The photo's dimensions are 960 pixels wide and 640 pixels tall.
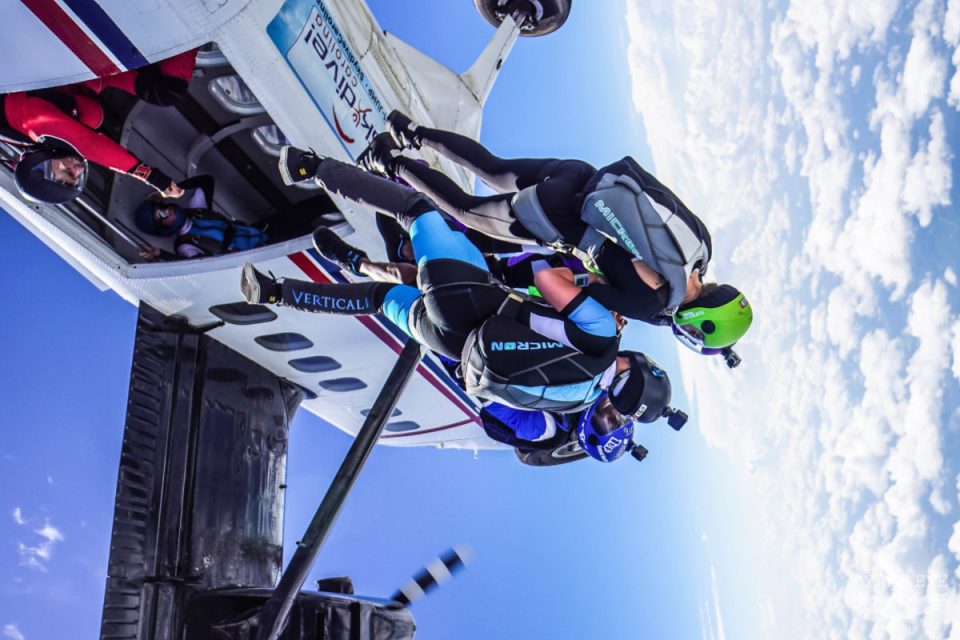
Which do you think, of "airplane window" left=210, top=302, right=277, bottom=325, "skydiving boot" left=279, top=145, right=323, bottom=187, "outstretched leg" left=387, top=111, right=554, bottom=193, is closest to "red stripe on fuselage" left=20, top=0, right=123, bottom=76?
"skydiving boot" left=279, top=145, right=323, bottom=187

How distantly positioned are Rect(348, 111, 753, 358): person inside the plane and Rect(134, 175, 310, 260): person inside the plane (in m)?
1.35

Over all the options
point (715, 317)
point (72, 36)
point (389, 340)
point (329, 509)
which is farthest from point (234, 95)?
point (715, 317)

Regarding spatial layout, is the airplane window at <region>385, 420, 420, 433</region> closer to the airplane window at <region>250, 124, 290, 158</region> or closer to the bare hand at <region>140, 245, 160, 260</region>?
the airplane window at <region>250, 124, 290, 158</region>

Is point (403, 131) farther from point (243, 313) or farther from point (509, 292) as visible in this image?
point (243, 313)

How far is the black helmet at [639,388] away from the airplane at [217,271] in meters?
1.32

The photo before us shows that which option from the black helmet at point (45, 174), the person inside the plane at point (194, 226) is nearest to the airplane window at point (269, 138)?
the person inside the plane at point (194, 226)

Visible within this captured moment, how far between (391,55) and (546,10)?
288 centimetres

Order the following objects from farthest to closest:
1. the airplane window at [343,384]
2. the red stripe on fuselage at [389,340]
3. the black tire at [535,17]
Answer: the black tire at [535,17]
the airplane window at [343,384]
the red stripe on fuselage at [389,340]

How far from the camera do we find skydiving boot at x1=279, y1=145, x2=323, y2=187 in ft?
12.1

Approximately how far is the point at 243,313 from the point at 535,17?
15.9ft

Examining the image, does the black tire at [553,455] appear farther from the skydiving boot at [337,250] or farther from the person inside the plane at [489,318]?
the skydiving boot at [337,250]

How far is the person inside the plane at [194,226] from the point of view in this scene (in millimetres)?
4590

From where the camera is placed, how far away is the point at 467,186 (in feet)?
22.1

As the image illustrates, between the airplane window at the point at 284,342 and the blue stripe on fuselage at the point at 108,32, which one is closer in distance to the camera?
the blue stripe on fuselage at the point at 108,32
